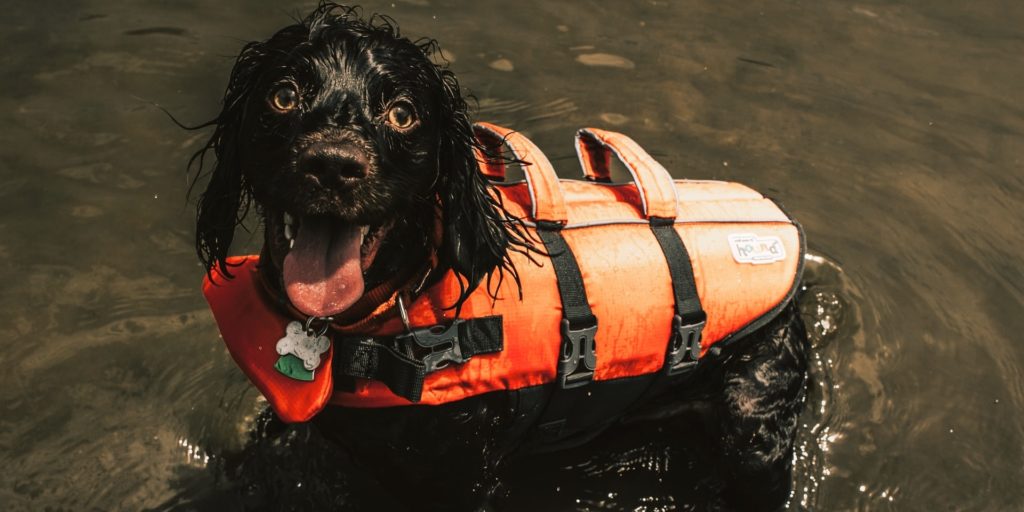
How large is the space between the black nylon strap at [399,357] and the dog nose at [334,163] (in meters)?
0.58

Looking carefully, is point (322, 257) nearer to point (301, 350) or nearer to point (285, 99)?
point (301, 350)

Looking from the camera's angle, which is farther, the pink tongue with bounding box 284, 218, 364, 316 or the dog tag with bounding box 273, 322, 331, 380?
the dog tag with bounding box 273, 322, 331, 380


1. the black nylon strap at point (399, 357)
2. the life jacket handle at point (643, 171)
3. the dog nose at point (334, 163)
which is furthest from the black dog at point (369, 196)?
the life jacket handle at point (643, 171)

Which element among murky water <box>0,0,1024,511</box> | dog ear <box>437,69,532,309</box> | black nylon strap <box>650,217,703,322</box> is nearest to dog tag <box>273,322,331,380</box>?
dog ear <box>437,69,532,309</box>

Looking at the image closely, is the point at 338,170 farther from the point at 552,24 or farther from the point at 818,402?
the point at 552,24

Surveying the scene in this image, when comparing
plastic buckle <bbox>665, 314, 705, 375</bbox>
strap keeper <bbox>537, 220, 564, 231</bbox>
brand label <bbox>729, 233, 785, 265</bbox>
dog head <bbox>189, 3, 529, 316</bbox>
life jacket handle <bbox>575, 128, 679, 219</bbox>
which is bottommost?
plastic buckle <bbox>665, 314, 705, 375</bbox>

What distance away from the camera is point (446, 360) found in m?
2.78

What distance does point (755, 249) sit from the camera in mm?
3266

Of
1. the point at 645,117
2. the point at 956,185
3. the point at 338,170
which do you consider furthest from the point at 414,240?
the point at 956,185

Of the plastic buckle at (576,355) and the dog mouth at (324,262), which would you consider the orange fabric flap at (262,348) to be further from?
the plastic buckle at (576,355)

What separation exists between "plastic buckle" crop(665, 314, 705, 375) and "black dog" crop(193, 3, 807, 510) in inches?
22.9

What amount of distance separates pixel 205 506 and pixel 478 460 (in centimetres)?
118

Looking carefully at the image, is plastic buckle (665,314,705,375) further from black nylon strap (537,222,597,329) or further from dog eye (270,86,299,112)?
dog eye (270,86,299,112)

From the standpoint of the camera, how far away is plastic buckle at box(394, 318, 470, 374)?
271cm
